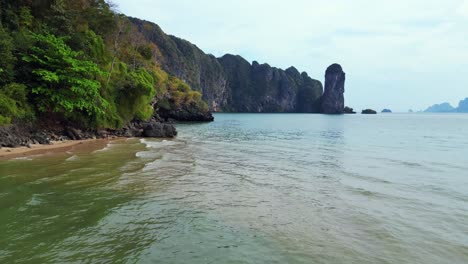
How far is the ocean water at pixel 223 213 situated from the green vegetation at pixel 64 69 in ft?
27.2

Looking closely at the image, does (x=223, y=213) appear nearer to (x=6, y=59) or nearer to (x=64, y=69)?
(x=6, y=59)

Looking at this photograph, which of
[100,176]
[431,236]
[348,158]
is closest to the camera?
[431,236]

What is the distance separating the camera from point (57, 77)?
24.4 m

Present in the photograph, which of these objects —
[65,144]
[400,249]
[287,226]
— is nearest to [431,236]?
[400,249]

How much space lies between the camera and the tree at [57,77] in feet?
81.2

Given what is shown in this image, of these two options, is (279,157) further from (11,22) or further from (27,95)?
(11,22)

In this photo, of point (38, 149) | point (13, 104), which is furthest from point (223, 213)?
point (13, 104)

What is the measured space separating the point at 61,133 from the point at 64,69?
5481mm

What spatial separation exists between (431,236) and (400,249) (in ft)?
5.05

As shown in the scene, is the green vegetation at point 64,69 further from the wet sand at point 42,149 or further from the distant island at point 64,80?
the wet sand at point 42,149

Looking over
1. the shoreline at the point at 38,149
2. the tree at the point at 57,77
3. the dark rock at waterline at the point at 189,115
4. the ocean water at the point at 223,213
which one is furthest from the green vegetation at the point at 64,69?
the dark rock at waterline at the point at 189,115

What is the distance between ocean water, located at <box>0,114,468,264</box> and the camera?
24.4 feet

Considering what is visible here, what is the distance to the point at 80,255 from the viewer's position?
6.94m

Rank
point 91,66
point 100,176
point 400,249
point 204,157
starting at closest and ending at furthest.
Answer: point 400,249 → point 100,176 → point 204,157 → point 91,66
